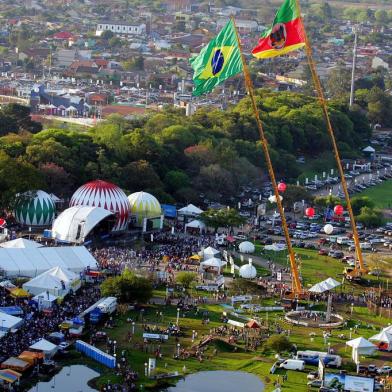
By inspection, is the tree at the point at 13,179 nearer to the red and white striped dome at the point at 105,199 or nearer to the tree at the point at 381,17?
the red and white striped dome at the point at 105,199

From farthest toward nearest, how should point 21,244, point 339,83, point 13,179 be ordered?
point 339,83
point 13,179
point 21,244

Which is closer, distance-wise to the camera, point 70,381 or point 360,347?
point 70,381

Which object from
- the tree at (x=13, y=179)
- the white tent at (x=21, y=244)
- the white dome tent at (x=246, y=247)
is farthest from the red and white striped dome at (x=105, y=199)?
the white tent at (x=21, y=244)

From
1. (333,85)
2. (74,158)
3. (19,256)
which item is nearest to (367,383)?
(19,256)

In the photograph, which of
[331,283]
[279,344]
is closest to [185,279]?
[331,283]

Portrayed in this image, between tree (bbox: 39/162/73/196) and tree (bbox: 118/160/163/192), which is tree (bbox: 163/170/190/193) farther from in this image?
tree (bbox: 39/162/73/196)

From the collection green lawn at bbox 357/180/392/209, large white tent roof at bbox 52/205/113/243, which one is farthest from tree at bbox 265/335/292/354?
green lawn at bbox 357/180/392/209

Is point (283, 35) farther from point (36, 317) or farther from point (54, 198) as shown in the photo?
point (54, 198)
